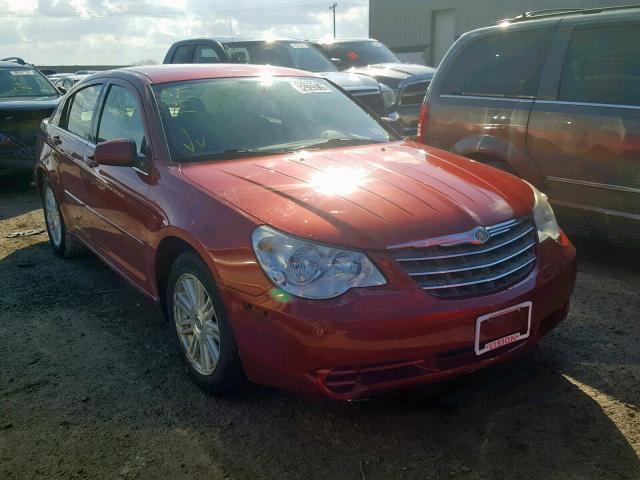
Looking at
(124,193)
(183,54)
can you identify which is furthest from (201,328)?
(183,54)

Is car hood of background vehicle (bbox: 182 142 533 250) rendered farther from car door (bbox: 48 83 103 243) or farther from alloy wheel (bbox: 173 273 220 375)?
car door (bbox: 48 83 103 243)

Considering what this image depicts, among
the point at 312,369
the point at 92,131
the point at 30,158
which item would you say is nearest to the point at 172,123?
the point at 92,131

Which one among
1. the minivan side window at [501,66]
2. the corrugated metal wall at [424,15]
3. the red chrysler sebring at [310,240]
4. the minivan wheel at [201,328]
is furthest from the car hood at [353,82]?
the corrugated metal wall at [424,15]

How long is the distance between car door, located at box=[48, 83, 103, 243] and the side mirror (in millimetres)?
922

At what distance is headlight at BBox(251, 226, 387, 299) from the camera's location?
268cm

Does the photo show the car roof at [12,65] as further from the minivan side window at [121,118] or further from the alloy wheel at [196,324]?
the alloy wheel at [196,324]

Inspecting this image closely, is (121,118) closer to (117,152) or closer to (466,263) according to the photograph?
(117,152)

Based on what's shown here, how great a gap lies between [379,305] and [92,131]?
119 inches

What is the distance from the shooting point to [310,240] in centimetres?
275

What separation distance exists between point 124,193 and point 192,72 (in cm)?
96

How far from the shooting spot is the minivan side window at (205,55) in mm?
9891

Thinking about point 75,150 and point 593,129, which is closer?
point 593,129

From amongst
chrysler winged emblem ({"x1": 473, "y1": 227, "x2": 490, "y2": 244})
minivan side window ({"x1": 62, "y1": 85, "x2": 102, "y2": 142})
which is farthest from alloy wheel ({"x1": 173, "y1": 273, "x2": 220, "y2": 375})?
minivan side window ({"x1": 62, "y1": 85, "x2": 102, "y2": 142})

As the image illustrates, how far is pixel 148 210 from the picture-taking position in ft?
11.8
